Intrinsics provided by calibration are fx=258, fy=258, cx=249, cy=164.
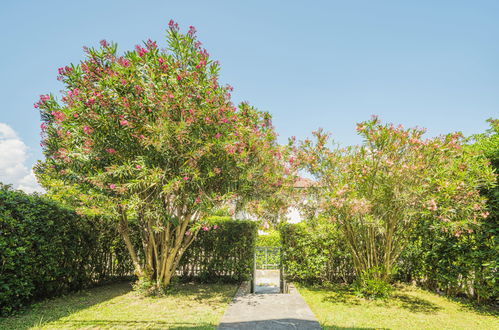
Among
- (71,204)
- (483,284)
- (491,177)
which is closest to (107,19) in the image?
(71,204)

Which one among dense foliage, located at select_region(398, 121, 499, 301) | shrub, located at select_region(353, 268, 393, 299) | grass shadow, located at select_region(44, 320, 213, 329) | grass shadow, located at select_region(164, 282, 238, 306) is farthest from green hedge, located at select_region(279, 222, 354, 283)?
grass shadow, located at select_region(44, 320, 213, 329)

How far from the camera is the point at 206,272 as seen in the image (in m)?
9.12

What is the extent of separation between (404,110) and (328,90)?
2733mm

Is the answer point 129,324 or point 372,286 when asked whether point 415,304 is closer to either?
point 372,286

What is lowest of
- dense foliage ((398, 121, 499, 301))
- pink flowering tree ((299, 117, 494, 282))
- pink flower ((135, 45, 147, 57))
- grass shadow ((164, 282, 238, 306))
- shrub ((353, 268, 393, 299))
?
grass shadow ((164, 282, 238, 306))

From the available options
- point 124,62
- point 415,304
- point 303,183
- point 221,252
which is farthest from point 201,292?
point 124,62

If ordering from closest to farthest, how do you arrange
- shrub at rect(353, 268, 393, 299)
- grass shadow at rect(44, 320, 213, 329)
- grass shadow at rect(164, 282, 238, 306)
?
grass shadow at rect(44, 320, 213, 329), shrub at rect(353, 268, 393, 299), grass shadow at rect(164, 282, 238, 306)

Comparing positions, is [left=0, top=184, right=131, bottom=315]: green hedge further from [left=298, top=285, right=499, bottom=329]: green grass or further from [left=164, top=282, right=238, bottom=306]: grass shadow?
[left=298, top=285, right=499, bottom=329]: green grass

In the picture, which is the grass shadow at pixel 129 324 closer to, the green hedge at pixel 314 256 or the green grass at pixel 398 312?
the green grass at pixel 398 312

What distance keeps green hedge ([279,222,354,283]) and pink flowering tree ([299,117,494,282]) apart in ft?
4.12

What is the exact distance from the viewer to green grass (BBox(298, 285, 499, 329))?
4992 millimetres

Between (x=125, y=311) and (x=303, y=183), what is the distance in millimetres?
5460

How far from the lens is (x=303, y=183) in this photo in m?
7.58

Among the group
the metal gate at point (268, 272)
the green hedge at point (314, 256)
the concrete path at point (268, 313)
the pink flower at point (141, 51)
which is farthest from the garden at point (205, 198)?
the metal gate at point (268, 272)
